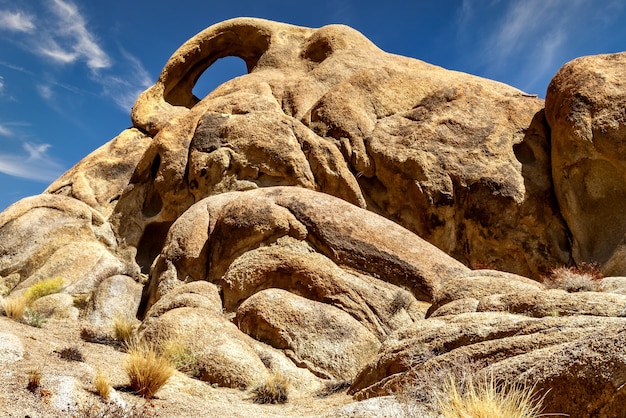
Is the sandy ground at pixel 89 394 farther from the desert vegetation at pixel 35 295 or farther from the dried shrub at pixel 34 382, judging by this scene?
the desert vegetation at pixel 35 295

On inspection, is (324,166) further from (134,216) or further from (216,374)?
(216,374)

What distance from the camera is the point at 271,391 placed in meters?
8.88

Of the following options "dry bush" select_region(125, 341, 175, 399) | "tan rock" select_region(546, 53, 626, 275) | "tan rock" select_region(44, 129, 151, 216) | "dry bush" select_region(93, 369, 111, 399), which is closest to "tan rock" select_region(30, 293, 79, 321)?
"tan rock" select_region(44, 129, 151, 216)

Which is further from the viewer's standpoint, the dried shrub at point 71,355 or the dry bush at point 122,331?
the dry bush at point 122,331

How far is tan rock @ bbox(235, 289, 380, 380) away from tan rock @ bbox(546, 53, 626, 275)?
10142 mm

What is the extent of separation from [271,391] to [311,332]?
8.68 feet

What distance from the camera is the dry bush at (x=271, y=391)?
8773 millimetres

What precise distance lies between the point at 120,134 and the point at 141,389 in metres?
22.8

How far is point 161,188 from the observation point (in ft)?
72.6

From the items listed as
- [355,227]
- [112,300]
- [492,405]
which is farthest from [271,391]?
[112,300]

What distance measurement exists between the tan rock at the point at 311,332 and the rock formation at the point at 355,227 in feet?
0.13

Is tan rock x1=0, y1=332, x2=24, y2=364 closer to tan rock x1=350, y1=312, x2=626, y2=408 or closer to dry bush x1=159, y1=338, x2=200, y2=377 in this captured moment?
dry bush x1=159, y1=338, x2=200, y2=377

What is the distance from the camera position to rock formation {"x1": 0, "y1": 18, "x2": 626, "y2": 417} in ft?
25.8

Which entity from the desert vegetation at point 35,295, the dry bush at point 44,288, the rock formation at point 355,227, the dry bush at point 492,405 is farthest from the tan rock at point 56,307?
the dry bush at point 492,405
